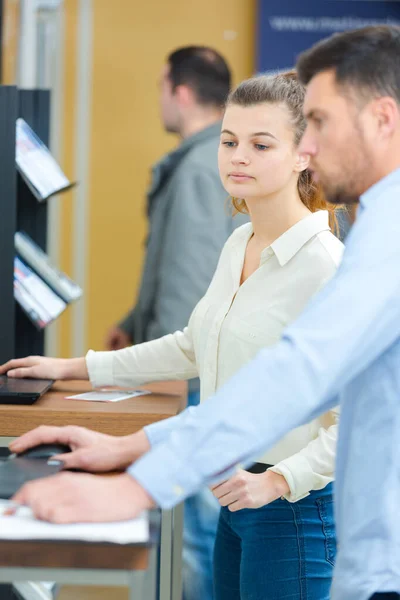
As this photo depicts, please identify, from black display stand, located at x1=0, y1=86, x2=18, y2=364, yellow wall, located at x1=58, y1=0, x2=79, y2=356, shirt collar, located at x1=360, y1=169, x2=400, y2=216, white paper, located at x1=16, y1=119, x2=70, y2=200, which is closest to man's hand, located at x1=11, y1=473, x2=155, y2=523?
shirt collar, located at x1=360, y1=169, x2=400, y2=216

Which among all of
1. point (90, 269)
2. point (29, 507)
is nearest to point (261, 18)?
point (90, 269)

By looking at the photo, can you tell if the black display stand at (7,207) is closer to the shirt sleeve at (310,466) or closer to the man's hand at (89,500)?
the shirt sleeve at (310,466)

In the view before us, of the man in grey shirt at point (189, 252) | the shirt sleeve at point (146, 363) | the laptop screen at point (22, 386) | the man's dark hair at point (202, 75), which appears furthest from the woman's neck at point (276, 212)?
the man's dark hair at point (202, 75)

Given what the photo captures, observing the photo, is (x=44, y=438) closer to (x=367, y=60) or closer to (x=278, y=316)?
(x=278, y=316)

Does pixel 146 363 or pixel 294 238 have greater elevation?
pixel 294 238

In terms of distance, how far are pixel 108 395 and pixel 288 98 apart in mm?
699

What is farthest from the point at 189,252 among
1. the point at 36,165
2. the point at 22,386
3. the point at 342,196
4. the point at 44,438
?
the point at 342,196

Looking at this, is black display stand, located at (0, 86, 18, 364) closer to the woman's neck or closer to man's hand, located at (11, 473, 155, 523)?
the woman's neck

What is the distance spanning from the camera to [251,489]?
1560 mm

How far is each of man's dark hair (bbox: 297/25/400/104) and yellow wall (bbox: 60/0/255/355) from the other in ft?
12.8

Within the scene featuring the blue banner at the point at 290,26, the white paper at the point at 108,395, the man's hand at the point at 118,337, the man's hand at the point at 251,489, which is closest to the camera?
the man's hand at the point at 251,489

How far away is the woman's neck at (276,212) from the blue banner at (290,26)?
3.30 meters

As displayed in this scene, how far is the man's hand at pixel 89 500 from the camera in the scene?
3.51 feet

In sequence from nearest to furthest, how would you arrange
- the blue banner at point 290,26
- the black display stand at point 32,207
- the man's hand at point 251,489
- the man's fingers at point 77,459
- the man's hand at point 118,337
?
the man's fingers at point 77,459
the man's hand at point 251,489
the black display stand at point 32,207
the man's hand at point 118,337
the blue banner at point 290,26
